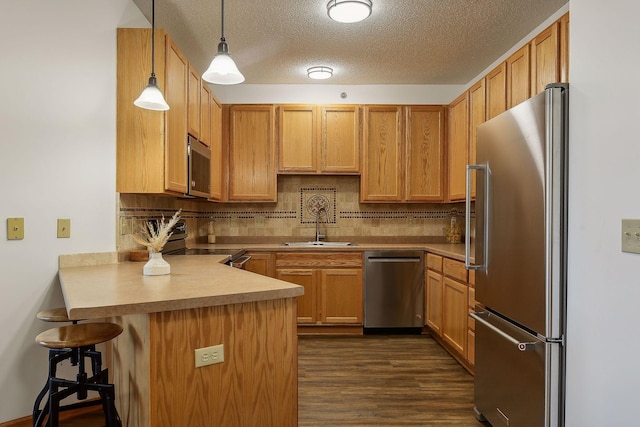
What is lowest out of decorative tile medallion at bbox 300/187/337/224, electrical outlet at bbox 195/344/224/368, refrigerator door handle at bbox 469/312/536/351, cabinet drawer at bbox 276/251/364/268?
refrigerator door handle at bbox 469/312/536/351

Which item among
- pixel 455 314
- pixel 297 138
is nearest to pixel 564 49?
pixel 455 314

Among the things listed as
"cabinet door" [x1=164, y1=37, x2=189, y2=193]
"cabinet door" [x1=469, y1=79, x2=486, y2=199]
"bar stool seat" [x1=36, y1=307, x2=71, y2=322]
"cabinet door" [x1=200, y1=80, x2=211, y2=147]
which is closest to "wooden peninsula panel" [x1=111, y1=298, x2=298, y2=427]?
"bar stool seat" [x1=36, y1=307, x2=71, y2=322]

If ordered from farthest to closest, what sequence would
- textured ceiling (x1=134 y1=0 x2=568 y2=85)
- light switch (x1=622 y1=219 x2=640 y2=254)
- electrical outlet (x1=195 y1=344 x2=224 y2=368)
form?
1. textured ceiling (x1=134 y1=0 x2=568 y2=85)
2. electrical outlet (x1=195 y1=344 x2=224 y2=368)
3. light switch (x1=622 y1=219 x2=640 y2=254)

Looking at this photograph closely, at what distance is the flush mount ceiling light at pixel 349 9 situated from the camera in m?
2.57

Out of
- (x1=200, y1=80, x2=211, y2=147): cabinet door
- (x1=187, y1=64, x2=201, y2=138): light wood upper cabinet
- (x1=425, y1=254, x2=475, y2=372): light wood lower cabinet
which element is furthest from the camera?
(x1=200, y1=80, x2=211, y2=147): cabinet door

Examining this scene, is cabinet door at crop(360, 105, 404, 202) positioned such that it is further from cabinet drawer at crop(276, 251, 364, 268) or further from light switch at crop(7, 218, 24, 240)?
light switch at crop(7, 218, 24, 240)

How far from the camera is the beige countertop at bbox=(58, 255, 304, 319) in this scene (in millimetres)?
1375

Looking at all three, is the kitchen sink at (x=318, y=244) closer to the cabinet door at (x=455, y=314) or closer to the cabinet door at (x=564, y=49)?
the cabinet door at (x=455, y=314)

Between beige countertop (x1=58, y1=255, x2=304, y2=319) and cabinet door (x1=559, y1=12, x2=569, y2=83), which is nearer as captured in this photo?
beige countertop (x1=58, y1=255, x2=304, y2=319)

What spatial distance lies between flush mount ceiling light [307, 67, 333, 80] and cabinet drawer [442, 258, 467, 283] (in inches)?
83.7

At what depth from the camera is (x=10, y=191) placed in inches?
83.4

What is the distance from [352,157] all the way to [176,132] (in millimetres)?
2054

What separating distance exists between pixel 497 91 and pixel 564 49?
2.58ft

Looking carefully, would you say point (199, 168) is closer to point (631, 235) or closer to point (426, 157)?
point (426, 157)
